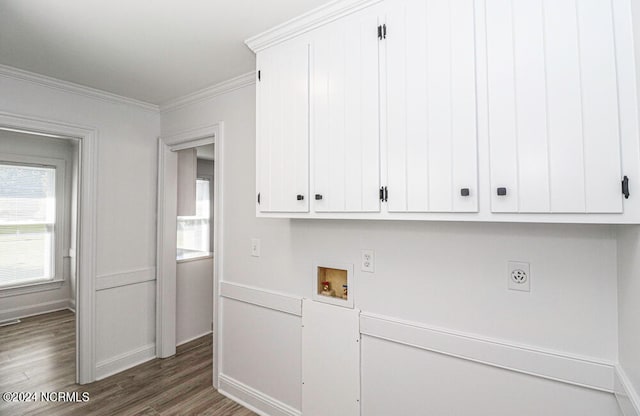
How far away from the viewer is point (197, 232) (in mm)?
4367

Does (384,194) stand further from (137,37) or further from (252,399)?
(252,399)

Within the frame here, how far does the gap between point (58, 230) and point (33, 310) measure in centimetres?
111

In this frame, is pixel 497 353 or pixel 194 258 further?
pixel 194 258

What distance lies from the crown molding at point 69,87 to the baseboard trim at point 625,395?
3.73 meters

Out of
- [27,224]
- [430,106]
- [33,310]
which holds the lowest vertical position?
[33,310]

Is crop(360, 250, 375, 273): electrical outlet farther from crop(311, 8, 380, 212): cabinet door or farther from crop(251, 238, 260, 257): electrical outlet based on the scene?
crop(251, 238, 260, 257): electrical outlet

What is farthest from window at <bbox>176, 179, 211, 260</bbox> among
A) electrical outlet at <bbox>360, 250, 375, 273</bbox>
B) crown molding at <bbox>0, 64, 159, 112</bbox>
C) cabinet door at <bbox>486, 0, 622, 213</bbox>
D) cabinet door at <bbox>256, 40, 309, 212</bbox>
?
cabinet door at <bbox>486, 0, 622, 213</bbox>

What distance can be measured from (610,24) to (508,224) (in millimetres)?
778

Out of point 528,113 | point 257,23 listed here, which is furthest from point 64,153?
point 528,113

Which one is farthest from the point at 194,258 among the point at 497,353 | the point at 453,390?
the point at 497,353

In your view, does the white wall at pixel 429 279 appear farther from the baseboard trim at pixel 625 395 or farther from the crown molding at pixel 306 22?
the crown molding at pixel 306 22

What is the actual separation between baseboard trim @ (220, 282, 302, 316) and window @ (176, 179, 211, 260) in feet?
4.88

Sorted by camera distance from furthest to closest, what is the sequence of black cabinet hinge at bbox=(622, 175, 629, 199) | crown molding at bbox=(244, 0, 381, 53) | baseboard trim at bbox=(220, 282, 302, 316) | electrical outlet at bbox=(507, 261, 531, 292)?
baseboard trim at bbox=(220, 282, 302, 316) < crown molding at bbox=(244, 0, 381, 53) < electrical outlet at bbox=(507, 261, 531, 292) < black cabinet hinge at bbox=(622, 175, 629, 199)

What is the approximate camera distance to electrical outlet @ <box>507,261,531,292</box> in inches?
53.4
